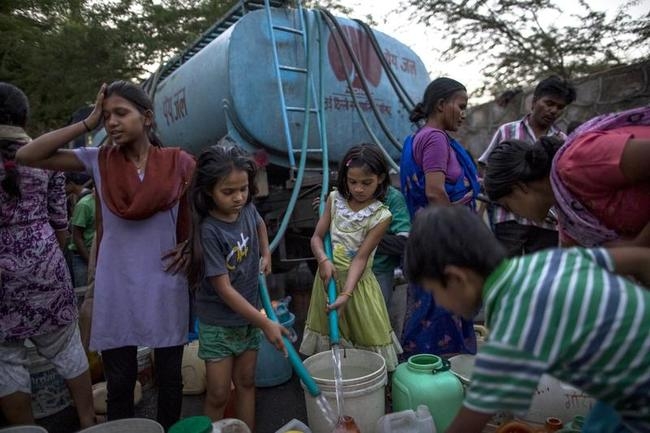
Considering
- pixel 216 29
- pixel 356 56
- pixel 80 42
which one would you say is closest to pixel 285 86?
pixel 356 56

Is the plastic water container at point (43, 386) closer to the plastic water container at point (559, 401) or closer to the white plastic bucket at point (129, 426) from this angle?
the white plastic bucket at point (129, 426)

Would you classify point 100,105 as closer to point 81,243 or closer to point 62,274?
point 62,274

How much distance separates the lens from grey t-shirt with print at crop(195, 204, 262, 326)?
1.83 m

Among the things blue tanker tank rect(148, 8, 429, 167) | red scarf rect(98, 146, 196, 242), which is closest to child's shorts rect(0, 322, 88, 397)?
red scarf rect(98, 146, 196, 242)

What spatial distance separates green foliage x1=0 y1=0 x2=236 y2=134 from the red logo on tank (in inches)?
254

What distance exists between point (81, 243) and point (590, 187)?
3482mm

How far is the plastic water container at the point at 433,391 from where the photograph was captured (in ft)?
6.56

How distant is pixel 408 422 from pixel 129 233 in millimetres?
1367

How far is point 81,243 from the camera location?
3.59 m

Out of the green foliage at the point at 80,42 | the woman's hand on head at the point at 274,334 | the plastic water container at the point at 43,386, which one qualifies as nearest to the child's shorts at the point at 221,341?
the woman's hand on head at the point at 274,334

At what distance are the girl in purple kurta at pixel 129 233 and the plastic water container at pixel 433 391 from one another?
0.99 m

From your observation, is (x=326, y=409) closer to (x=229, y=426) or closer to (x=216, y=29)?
(x=229, y=426)

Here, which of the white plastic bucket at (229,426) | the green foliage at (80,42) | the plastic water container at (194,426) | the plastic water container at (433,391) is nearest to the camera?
the plastic water container at (194,426)

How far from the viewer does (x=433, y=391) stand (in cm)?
200
